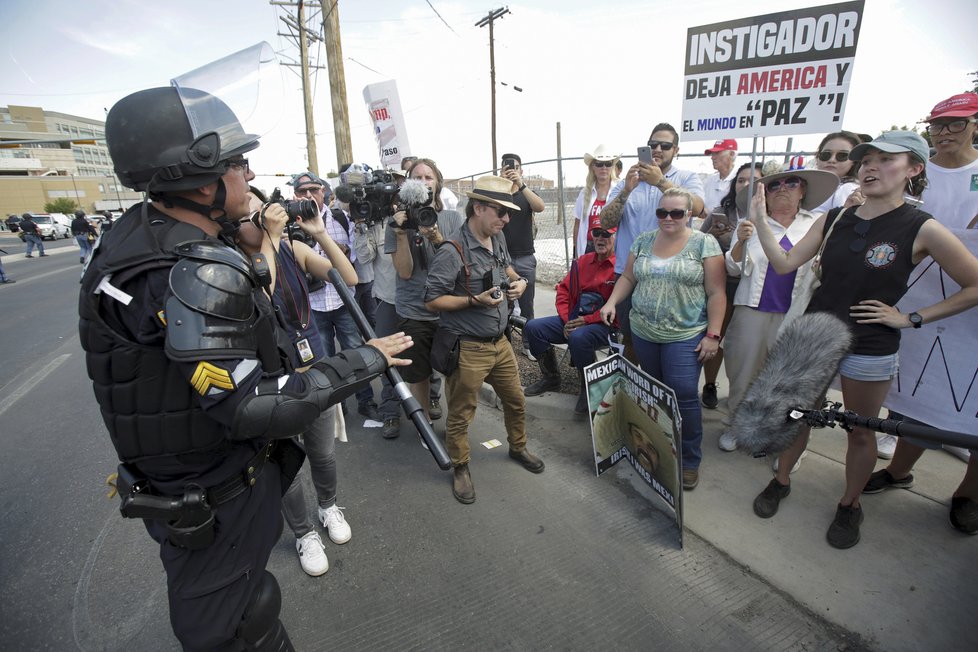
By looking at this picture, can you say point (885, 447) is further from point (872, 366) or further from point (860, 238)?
point (860, 238)

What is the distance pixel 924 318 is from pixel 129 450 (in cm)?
335

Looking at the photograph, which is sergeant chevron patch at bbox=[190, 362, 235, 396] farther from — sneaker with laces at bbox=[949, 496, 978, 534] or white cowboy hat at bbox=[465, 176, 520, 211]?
sneaker with laces at bbox=[949, 496, 978, 534]

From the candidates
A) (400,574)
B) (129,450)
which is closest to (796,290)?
A: (400,574)

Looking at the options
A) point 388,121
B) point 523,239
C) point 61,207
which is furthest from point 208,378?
point 61,207

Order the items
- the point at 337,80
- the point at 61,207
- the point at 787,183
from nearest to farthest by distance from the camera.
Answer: the point at 787,183, the point at 337,80, the point at 61,207

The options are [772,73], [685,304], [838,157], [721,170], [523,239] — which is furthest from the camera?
[523,239]

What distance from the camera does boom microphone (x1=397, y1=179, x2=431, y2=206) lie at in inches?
120

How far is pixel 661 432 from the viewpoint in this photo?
2574 millimetres

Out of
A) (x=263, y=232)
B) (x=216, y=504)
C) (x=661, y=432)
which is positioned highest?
(x=263, y=232)

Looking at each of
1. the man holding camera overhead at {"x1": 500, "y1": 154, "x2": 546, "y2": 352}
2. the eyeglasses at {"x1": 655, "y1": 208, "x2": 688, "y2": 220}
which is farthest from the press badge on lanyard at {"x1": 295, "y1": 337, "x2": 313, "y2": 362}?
the man holding camera overhead at {"x1": 500, "y1": 154, "x2": 546, "y2": 352}

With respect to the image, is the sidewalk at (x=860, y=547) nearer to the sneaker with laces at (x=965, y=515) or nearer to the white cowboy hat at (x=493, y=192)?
the sneaker with laces at (x=965, y=515)

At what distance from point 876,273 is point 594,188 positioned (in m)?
2.82

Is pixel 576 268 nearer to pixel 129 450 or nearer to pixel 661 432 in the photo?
pixel 661 432

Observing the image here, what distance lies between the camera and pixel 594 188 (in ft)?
15.6
